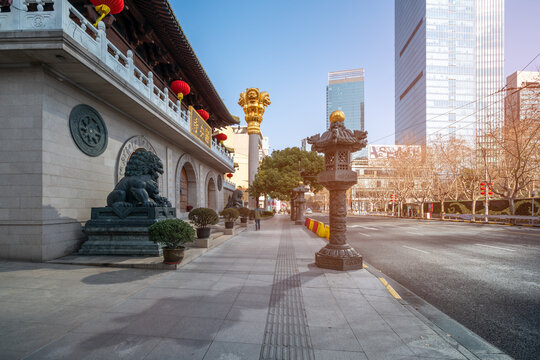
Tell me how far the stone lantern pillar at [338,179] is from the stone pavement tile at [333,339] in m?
3.41

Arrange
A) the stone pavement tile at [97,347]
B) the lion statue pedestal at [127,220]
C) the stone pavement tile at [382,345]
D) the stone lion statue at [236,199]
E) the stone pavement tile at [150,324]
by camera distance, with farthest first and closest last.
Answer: the stone lion statue at [236,199]
the lion statue pedestal at [127,220]
the stone pavement tile at [150,324]
the stone pavement tile at [382,345]
the stone pavement tile at [97,347]

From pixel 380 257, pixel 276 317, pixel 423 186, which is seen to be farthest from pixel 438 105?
pixel 276 317

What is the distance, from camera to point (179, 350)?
302cm

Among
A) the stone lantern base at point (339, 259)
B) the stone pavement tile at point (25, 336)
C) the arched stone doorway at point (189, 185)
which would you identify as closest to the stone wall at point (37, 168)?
the stone pavement tile at point (25, 336)

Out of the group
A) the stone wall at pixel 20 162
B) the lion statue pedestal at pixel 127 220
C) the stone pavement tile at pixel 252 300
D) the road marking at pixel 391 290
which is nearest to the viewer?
the stone pavement tile at pixel 252 300

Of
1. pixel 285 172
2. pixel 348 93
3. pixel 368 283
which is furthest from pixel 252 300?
pixel 348 93

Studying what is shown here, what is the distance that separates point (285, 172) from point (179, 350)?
28.2 meters

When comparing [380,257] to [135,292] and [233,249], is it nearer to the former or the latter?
[233,249]

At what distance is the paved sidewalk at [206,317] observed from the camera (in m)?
3.03

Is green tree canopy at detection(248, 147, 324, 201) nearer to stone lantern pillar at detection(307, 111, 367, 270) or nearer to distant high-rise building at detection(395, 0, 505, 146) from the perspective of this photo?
stone lantern pillar at detection(307, 111, 367, 270)

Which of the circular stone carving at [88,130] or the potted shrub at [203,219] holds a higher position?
the circular stone carving at [88,130]

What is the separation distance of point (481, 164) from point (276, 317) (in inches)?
1493

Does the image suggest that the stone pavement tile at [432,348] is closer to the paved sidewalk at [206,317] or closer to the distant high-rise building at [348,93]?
the paved sidewalk at [206,317]

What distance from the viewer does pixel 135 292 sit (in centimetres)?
492
